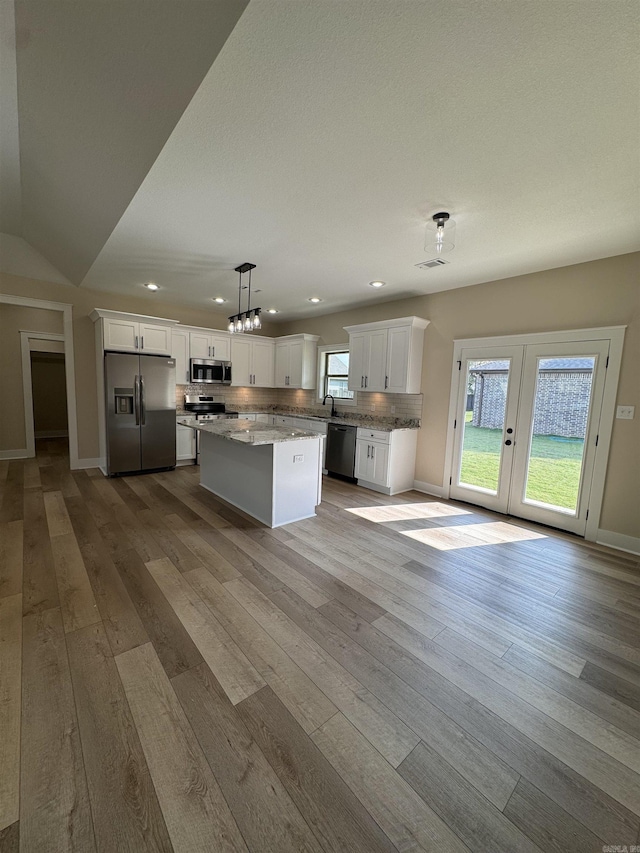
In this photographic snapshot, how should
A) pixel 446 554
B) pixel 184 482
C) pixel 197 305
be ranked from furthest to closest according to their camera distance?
pixel 197 305 → pixel 184 482 → pixel 446 554

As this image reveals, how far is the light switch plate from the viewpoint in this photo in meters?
3.25

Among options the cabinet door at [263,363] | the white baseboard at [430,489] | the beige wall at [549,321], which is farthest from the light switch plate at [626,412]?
the cabinet door at [263,363]

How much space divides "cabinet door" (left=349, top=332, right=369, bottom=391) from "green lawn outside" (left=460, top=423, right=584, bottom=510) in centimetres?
190

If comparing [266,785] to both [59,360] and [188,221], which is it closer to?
[188,221]

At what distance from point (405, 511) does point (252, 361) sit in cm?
440

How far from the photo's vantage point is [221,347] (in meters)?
6.54

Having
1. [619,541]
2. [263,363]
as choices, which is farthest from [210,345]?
[619,541]

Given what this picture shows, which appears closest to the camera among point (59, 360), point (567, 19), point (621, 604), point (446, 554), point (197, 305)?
point (567, 19)

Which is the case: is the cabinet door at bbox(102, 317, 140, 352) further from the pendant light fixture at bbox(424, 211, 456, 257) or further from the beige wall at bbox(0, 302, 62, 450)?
the pendant light fixture at bbox(424, 211, 456, 257)

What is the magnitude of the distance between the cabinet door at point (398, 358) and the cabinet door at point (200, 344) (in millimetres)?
3349

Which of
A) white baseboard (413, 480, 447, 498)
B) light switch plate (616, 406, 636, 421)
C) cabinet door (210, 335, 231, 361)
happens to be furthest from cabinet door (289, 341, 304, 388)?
light switch plate (616, 406, 636, 421)

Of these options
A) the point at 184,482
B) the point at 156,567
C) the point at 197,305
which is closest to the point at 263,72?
the point at 156,567

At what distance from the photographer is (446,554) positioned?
A: 10.2 feet

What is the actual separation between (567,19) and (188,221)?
259cm
